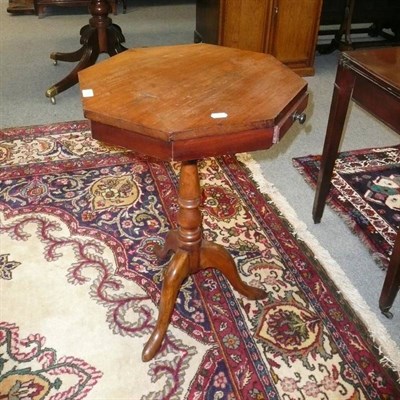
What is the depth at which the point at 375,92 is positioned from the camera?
1.56m

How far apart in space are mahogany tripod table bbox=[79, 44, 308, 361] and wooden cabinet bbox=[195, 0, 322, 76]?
1793 mm

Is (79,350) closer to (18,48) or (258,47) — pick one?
→ (258,47)

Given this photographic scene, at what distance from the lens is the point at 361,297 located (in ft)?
5.62

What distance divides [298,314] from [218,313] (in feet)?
0.91

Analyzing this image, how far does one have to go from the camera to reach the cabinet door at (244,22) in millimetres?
3232

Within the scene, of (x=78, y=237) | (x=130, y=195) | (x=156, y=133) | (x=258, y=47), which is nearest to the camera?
(x=156, y=133)

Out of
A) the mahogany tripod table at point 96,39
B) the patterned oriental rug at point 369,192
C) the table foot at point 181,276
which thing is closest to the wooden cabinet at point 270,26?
the mahogany tripod table at point 96,39

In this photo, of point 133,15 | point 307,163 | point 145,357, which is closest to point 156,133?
point 145,357

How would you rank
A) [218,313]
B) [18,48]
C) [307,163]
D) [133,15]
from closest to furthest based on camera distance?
[218,313] → [307,163] → [18,48] → [133,15]

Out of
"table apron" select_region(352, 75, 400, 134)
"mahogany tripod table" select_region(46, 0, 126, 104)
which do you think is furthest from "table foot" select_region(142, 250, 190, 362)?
"mahogany tripod table" select_region(46, 0, 126, 104)

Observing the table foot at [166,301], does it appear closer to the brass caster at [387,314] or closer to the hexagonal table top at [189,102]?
the hexagonal table top at [189,102]

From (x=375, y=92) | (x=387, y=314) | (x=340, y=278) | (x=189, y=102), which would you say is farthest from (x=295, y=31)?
(x=189, y=102)

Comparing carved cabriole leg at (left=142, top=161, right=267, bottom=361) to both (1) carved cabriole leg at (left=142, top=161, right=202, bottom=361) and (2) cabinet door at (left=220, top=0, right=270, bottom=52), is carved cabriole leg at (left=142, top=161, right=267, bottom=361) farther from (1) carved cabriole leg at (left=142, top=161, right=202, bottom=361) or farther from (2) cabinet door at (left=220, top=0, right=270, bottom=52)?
(2) cabinet door at (left=220, top=0, right=270, bottom=52)

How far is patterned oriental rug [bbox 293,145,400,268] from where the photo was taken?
79.2 inches
